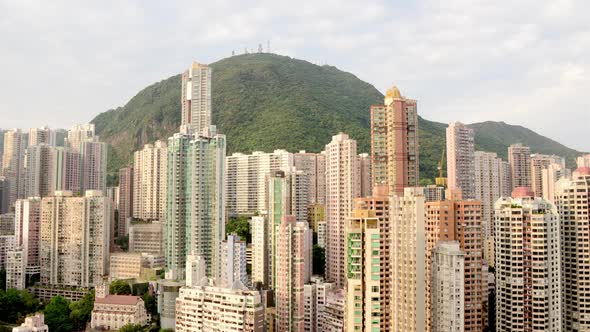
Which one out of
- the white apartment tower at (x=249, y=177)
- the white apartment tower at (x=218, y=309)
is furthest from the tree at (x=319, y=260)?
the white apartment tower at (x=249, y=177)

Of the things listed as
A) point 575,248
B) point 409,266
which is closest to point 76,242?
point 409,266

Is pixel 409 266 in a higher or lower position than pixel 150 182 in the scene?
lower

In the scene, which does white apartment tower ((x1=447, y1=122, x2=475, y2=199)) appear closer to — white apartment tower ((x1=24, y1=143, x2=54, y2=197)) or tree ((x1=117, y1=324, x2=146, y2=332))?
tree ((x1=117, y1=324, x2=146, y2=332))

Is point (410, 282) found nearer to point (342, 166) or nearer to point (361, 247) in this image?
point (361, 247)

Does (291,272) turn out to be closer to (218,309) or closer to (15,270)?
(218,309)

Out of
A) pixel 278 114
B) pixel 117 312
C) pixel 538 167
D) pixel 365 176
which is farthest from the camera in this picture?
pixel 278 114

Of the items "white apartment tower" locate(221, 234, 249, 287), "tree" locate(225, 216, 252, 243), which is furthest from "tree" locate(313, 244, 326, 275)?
"tree" locate(225, 216, 252, 243)

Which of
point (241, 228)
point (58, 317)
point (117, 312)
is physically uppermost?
point (241, 228)

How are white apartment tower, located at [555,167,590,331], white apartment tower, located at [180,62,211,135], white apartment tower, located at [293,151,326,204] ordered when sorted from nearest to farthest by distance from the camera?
1. white apartment tower, located at [555,167,590,331]
2. white apartment tower, located at [180,62,211,135]
3. white apartment tower, located at [293,151,326,204]
